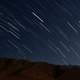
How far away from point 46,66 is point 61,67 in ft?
0.39

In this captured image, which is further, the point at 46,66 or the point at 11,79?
the point at 46,66

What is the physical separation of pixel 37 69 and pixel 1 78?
0.91ft

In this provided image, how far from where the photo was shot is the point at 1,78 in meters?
1.10

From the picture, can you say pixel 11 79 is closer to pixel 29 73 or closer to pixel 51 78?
pixel 29 73

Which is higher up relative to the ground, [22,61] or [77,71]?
[77,71]

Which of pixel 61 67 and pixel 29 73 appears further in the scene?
pixel 61 67

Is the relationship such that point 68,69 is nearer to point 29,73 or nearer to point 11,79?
point 29,73

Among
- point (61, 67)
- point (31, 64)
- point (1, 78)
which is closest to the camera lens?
point (1, 78)

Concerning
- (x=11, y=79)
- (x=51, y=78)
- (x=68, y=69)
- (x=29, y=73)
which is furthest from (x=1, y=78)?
(x=68, y=69)

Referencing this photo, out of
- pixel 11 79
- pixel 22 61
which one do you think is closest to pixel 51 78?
pixel 22 61

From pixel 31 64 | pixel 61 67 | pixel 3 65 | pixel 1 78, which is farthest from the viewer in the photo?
pixel 61 67

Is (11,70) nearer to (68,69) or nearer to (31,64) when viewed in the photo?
(31,64)

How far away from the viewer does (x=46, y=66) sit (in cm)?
140

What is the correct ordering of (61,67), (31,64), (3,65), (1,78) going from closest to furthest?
(1,78)
(3,65)
(31,64)
(61,67)
